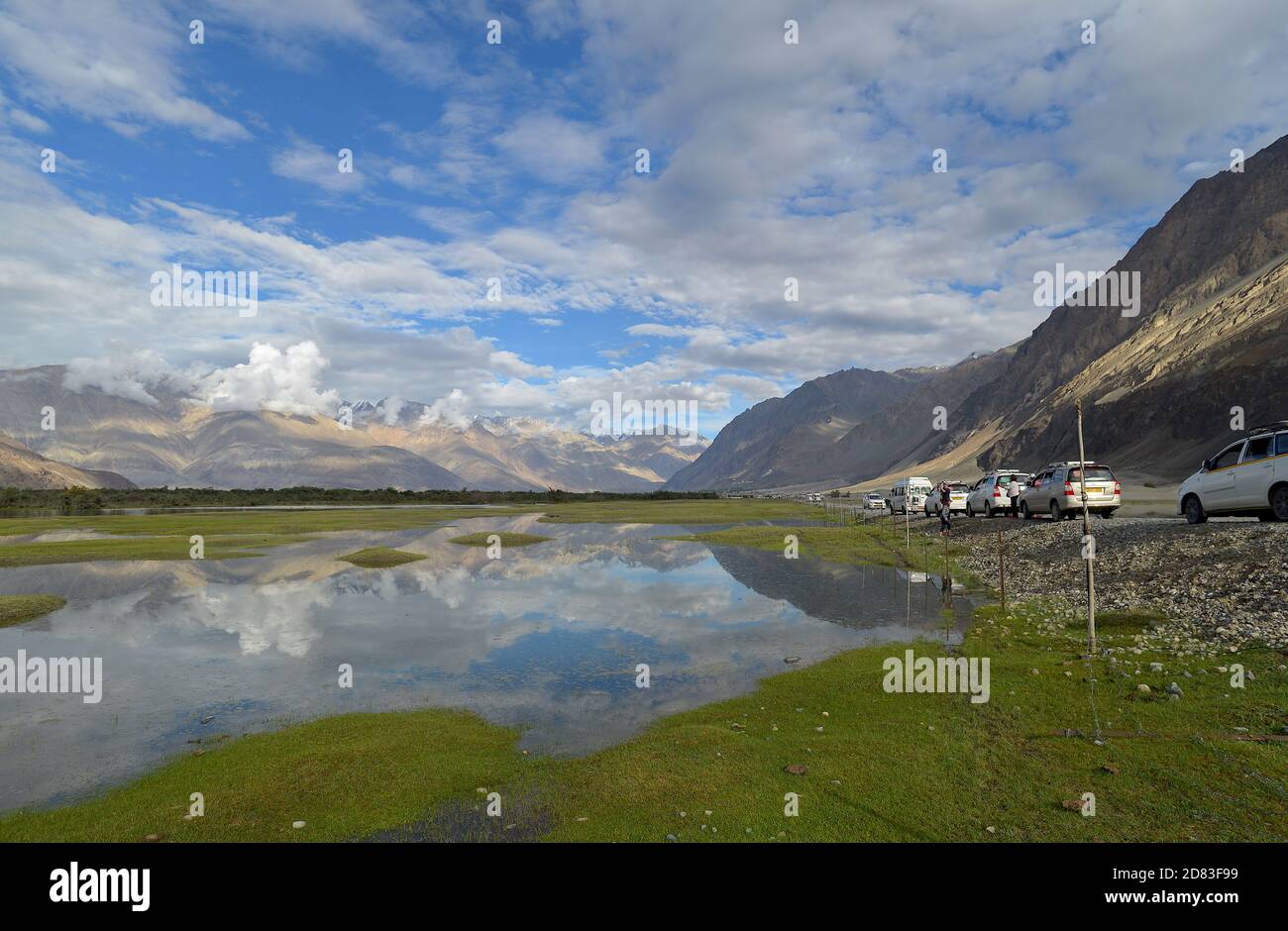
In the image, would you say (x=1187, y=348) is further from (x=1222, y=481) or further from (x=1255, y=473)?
(x=1255, y=473)

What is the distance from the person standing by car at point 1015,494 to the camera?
48.4m

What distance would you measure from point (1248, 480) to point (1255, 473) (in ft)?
1.51

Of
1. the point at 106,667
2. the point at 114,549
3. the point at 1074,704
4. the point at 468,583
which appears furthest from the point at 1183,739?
the point at 114,549

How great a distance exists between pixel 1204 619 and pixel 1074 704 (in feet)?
27.1

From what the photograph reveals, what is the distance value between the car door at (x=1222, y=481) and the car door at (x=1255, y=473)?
25 cm

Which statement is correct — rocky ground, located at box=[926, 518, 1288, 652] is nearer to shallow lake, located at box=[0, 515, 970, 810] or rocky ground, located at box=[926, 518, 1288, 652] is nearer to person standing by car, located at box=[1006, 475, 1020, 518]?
shallow lake, located at box=[0, 515, 970, 810]

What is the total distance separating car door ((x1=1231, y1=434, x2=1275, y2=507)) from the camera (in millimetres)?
23812

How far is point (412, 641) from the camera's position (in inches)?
947

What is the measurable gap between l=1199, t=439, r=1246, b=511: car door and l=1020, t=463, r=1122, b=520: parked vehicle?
6.18 metres

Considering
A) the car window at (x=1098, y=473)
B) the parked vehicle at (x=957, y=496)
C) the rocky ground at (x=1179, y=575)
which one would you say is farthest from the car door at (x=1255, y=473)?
the parked vehicle at (x=957, y=496)

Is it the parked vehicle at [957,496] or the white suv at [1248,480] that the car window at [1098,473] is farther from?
the parked vehicle at [957,496]

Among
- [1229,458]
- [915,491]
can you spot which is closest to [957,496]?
[915,491]

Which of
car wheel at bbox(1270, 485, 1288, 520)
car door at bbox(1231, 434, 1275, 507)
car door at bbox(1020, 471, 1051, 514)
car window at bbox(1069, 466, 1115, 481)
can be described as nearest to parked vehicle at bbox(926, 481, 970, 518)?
car door at bbox(1020, 471, 1051, 514)
